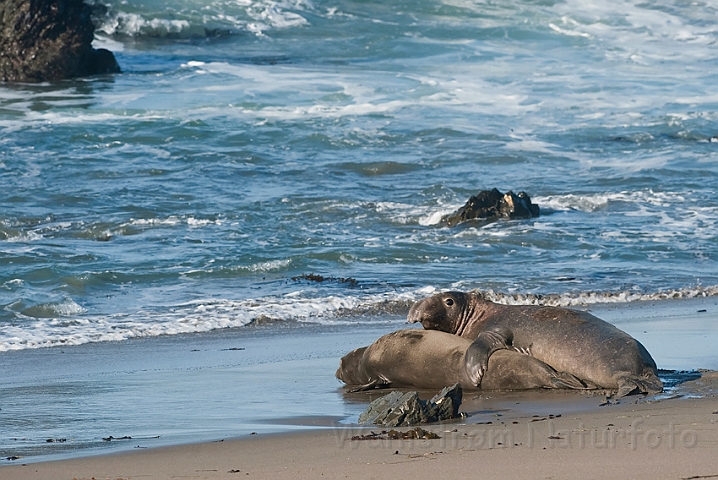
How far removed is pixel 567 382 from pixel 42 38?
2047 cm

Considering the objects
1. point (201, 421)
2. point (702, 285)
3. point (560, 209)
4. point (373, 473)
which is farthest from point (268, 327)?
point (560, 209)

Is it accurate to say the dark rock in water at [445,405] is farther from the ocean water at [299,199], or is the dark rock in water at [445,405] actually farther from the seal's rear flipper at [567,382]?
the seal's rear flipper at [567,382]

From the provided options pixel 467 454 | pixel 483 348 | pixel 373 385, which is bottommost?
pixel 373 385

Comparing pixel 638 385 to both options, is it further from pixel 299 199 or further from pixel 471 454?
pixel 299 199

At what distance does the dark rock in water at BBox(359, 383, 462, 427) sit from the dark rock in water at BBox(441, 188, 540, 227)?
26.7 feet

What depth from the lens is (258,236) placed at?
12.2 metres

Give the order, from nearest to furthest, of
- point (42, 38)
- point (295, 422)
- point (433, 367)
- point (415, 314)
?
point (295, 422), point (433, 367), point (415, 314), point (42, 38)

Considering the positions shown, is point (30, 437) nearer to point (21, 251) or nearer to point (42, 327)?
point (42, 327)

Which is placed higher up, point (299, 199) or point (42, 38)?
point (42, 38)

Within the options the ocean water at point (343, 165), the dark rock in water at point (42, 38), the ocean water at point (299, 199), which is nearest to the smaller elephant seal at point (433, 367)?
the ocean water at point (299, 199)

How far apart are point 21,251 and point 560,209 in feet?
21.8

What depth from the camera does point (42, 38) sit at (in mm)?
23578

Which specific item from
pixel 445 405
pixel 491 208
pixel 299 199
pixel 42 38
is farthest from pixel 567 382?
pixel 42 38

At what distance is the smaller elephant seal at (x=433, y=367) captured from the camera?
557cm
